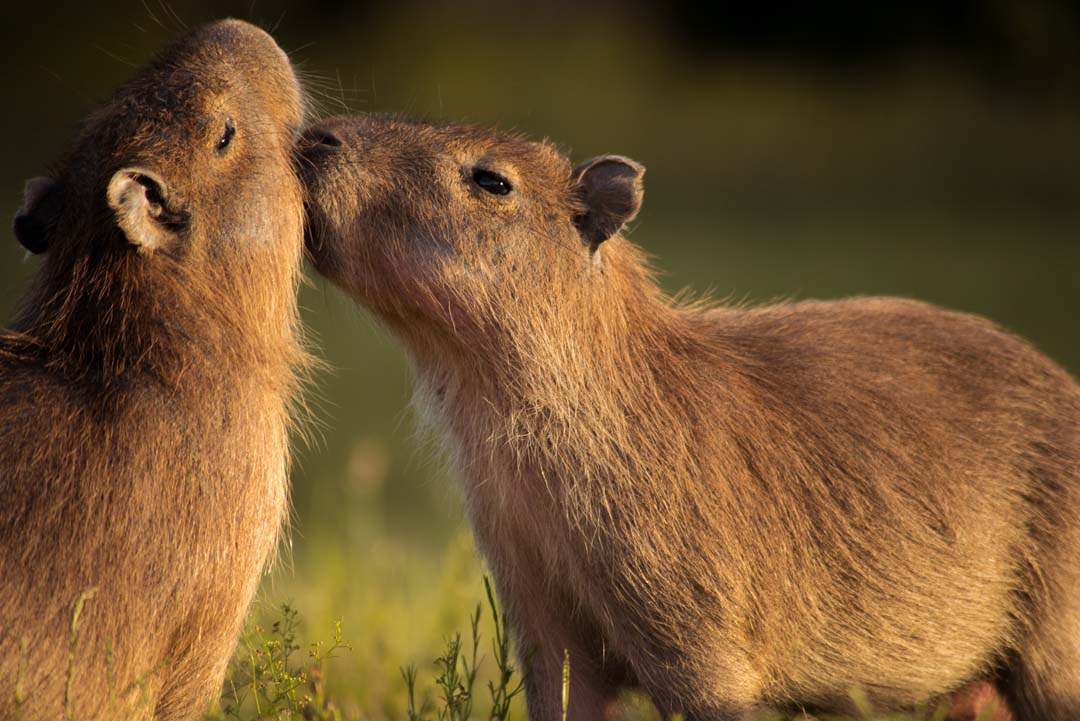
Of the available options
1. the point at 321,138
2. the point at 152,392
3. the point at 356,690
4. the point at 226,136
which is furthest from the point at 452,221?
the point at 356,690

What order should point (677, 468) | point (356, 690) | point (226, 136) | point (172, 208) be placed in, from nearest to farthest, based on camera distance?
point (172, 208), point (226, 136), point (677, 468), point (356, 690)

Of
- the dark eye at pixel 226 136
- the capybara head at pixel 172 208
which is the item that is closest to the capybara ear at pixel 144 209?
the capybara head at pixel 172 208

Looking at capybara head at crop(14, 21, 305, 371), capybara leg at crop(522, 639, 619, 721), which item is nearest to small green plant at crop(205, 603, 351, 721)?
capybara leg at crop(522, 639, 619, 721)

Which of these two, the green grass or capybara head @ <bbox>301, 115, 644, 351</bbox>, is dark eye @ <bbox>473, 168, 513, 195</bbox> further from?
the green grass

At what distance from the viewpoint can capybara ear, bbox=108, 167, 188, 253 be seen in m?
3.11

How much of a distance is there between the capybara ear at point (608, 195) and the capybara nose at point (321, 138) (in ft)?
2.14

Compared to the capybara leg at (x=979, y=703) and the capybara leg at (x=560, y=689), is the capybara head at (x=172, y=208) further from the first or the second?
the capybara leg at (x=979, y=703)

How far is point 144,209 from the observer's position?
3154 mm

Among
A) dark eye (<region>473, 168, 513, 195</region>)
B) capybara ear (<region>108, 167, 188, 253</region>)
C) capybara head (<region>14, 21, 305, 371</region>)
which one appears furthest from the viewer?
dark eye (<region>473, 168, 513, 195</region>)

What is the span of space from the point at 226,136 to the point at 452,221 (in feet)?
1.96

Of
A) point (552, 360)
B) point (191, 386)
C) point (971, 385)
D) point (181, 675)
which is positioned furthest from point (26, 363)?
point (971, 385)

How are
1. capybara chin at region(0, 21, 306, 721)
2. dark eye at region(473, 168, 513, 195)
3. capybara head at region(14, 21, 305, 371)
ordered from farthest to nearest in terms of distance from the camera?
dark eye at region(473, 168, 513, 195)
capybara head at region(14, 21, 305, 371)
capybara chin at region(0, 21, 306, 721)

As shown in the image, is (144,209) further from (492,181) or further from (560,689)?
(560,689)

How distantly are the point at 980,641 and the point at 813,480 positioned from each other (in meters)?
0.65
